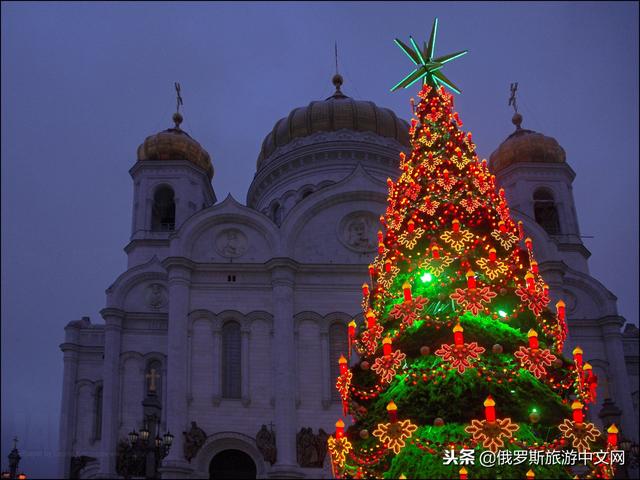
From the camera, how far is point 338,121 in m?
37.3

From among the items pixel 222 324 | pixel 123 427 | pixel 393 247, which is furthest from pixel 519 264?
pixel 123 427

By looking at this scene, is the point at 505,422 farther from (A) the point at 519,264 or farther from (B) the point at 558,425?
(A) the point at 519,264

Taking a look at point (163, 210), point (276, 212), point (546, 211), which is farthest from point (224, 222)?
point (546, 211)

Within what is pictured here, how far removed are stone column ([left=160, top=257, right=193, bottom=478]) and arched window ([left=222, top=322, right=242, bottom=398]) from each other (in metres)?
1.39

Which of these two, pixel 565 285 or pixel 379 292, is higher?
pixel 565 285

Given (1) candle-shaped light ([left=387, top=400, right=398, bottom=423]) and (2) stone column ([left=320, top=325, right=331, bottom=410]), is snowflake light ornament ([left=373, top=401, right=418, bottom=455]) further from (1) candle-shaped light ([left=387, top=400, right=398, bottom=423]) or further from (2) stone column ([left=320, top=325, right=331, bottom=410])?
(2) stone column ([left=320, top=325, right=331, bottom=410])

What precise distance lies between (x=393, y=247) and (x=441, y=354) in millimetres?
2767

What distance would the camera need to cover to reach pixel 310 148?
3669cm

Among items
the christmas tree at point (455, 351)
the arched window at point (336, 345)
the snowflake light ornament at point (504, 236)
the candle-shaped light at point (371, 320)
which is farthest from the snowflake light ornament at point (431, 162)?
the arched window at point (336, 345)

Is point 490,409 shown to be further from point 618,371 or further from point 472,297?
point 618,371

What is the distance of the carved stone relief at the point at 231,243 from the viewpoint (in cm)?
2862

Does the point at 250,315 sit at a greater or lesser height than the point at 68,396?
greater

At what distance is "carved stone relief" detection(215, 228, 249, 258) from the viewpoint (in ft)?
93.9

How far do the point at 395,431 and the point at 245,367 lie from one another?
15.9m
